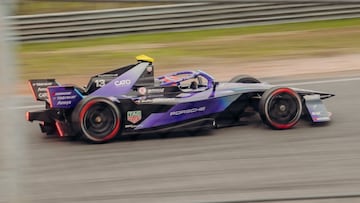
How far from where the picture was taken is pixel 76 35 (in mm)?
15070

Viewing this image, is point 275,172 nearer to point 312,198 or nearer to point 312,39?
point 312,198

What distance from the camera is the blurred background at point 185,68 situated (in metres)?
4.88

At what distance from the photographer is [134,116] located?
6914 mm

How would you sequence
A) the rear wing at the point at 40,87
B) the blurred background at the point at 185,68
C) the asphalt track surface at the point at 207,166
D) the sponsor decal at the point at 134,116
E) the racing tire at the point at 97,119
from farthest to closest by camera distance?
the rear wing at the point at 40,87, the sponsor decal at the point at 134,116, the racing tire at the point at 97,119, the asphalt track surface at the point at 207,166, the blurred background at the point at 185,68

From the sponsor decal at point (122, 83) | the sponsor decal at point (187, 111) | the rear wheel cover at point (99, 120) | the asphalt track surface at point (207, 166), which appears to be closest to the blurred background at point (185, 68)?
the asphalt track surface at point (207, 166)

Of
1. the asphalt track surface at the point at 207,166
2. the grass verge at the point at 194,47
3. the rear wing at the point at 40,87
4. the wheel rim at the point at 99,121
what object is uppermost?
the grass verge at the point at 194,47

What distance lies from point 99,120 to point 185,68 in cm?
507

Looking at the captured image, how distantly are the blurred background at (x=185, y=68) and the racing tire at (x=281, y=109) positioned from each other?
0.13m

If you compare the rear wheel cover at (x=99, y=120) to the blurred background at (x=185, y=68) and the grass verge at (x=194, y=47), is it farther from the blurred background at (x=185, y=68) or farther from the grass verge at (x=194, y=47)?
the grass verge at (x=194, y=47)

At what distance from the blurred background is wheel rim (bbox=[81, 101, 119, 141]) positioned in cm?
12

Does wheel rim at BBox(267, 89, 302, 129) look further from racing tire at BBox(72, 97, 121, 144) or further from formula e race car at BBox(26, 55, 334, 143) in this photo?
racing tire at BBox(72, 97, 121, 144)

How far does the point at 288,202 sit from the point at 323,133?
7.32 feet

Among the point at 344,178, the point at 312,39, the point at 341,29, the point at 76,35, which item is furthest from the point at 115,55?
the point at 344,178

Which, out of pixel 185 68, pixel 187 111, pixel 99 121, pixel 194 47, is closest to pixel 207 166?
pixel 187 111
